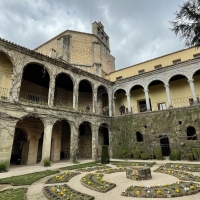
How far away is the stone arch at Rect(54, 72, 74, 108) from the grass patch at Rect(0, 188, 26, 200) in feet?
40.0

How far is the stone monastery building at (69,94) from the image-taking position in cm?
1160

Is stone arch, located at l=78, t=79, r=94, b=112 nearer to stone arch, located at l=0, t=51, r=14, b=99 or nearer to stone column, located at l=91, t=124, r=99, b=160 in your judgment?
stone column, located at l=91, t=124, r=99, b=160

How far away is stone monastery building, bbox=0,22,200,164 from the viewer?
38.1 ft

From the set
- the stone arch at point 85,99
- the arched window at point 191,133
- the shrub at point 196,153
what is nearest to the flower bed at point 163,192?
the shrub at point 196,153

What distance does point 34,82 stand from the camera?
16.5m

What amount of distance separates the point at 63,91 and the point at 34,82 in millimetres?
3951

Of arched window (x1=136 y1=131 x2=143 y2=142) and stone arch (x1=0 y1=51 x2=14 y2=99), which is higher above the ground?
stone arch (x1=0 y1=51 x2=14 y2=99)

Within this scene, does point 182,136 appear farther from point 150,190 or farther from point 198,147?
point 150,190

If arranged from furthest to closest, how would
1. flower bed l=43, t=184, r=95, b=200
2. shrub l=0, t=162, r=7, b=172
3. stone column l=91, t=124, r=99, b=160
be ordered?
stone column l=91, t=124, r=99, b=160 → shrub l=0, t=162, r=7, b=172 → flower bed l=43, t=184, r=95, b=200

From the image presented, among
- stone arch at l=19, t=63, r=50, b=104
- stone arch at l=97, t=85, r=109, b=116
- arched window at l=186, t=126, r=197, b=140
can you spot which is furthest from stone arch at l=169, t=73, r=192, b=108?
stone arch at l=19, t=63, r=50, b=104

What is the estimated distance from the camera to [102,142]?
2027cm

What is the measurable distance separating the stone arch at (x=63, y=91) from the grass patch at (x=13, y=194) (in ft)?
40.0

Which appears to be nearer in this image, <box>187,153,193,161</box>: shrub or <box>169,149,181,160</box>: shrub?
<box>187,153,193,161</box>: shrub

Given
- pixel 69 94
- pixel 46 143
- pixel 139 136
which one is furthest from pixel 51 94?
pixel 139 136
